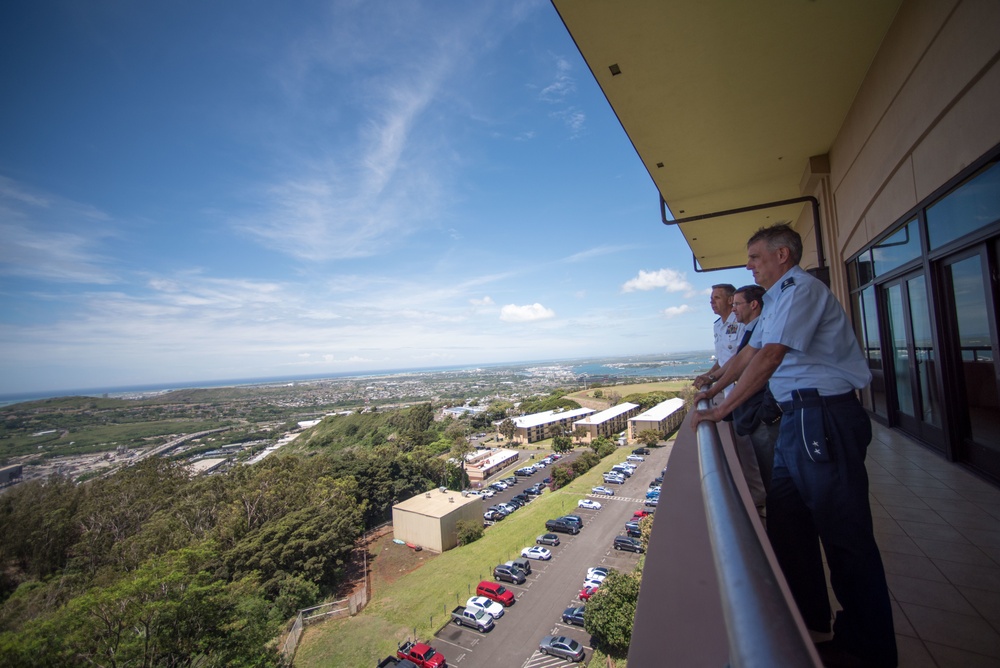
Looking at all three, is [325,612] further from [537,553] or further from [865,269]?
[865,269]

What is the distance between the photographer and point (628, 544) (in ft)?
55.4

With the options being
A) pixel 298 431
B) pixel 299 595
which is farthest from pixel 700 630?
pixel 298 431

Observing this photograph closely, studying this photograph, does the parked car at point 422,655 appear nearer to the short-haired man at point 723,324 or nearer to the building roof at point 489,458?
the short-haired man at point 723,324

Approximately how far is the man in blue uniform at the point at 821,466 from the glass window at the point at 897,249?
115 inches

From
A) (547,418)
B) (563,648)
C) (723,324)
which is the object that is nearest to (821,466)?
(723,324)

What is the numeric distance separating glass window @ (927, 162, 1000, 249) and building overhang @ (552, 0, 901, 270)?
46.3 inches

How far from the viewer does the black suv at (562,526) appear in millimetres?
18719

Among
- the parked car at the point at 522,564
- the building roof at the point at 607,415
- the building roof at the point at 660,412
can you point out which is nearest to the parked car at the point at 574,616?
the parked car at the point at 522,564

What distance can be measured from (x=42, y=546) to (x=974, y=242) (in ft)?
108

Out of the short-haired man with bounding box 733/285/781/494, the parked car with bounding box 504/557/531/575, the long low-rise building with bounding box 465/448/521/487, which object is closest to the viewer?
the short-haired man with bounding box 733/285/781/494

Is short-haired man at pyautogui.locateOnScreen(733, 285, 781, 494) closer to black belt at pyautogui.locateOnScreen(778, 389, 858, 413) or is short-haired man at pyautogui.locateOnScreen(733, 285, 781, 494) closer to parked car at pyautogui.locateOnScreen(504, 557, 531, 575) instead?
black belt at pyautogui.locateOnScreen(778, 389, 858, 413)

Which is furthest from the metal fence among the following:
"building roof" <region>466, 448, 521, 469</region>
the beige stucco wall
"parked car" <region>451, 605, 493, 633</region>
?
the beige stucco wall

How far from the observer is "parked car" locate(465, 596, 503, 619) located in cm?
1415

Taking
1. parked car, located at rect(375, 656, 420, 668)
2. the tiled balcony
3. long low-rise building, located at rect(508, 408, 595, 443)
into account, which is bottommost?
parked car, located at rect(375, 656, 420, 668)
